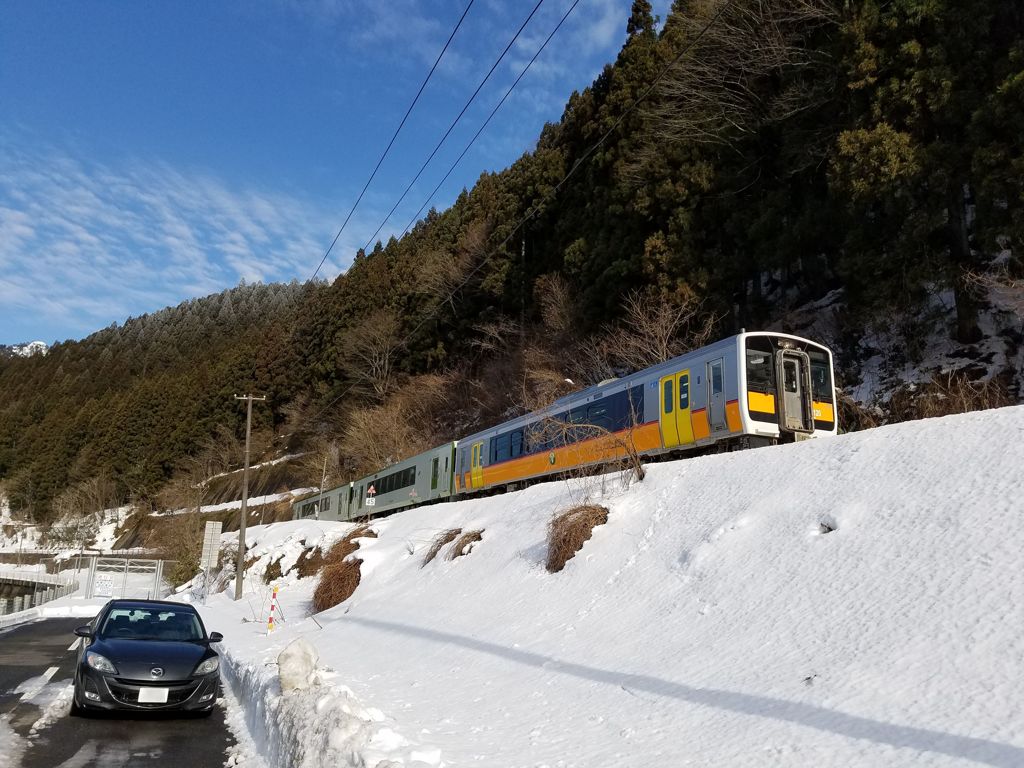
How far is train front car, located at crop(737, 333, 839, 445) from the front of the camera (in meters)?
14.4

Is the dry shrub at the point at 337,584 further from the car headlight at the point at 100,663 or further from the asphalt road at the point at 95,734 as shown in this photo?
the car headlight at the point at 100,663

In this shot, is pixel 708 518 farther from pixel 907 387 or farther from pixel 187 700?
pixel 907 387

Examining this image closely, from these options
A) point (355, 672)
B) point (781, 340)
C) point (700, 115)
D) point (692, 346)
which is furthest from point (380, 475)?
point (355, 672)

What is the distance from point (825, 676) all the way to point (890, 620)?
74cm

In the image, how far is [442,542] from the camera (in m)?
17.5

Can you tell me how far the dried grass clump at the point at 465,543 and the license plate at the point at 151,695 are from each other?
7.68 metres

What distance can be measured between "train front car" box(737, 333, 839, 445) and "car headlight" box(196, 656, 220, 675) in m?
9.79

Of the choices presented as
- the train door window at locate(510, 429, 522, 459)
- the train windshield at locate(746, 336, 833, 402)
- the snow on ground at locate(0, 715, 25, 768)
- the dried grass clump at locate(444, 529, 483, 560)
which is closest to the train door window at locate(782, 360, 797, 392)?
the train windshield at locate(746, 336, 833, 402)

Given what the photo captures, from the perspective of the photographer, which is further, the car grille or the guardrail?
the guardrail

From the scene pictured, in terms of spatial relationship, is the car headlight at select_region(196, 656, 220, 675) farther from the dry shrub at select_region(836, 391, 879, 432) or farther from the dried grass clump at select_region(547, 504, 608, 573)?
the dry shrub at select_region(836, 391, 879, 432)

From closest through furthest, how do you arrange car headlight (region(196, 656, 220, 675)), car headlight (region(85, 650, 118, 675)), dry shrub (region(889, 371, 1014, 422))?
car headlight (region(85, 650, 118, 675)) → car headlight (region(196, 656, 220, 675)) → dry shrub (region(889, 371, 1014, 422))

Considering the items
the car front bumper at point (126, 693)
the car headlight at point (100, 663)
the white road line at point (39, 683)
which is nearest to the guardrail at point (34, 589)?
the white road line at point (39, 683)

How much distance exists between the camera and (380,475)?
3369cm

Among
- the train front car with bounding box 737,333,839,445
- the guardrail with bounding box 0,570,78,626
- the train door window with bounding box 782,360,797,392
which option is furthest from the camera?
the guardrail with bounding box 0,570,78,626
